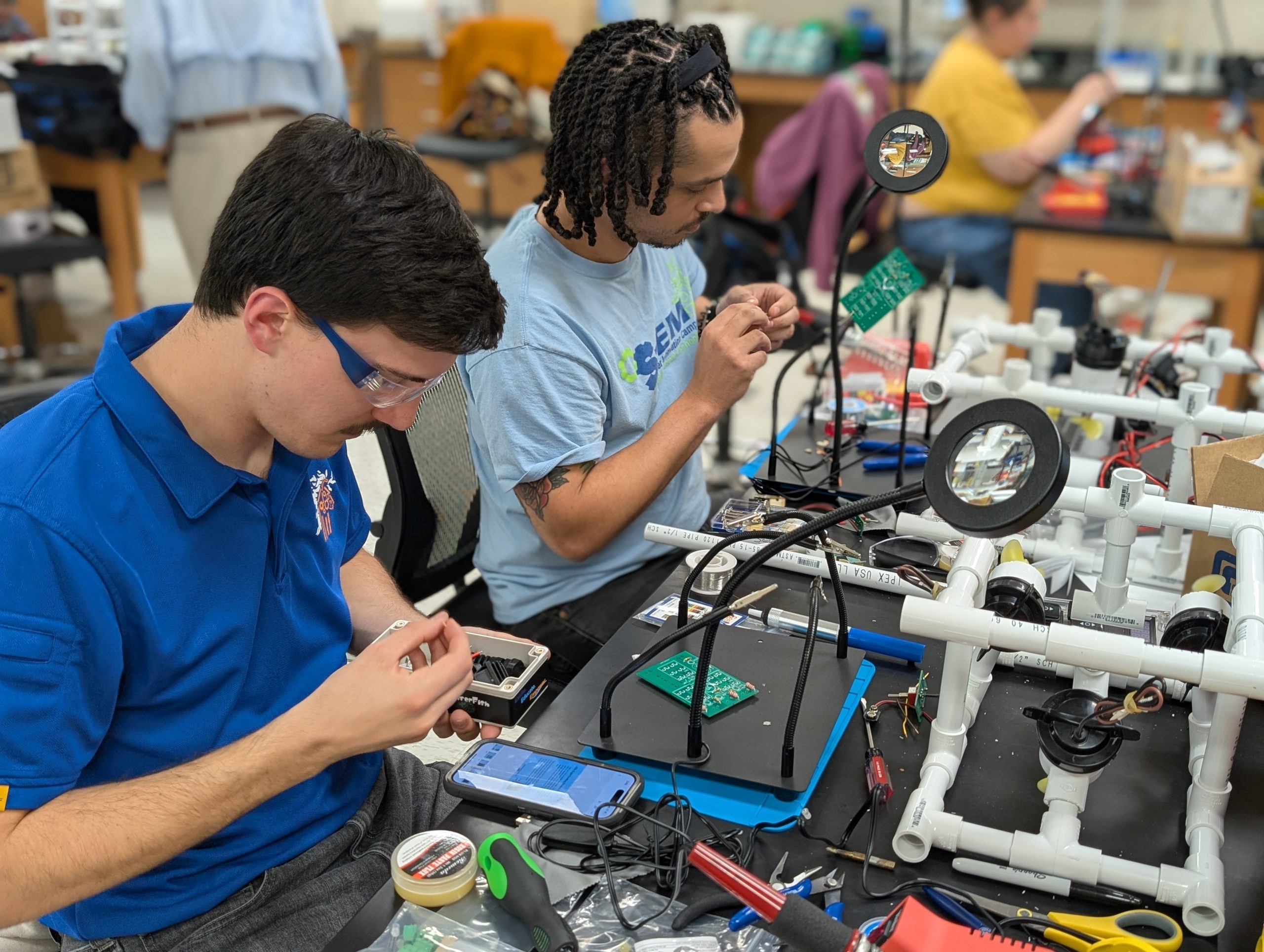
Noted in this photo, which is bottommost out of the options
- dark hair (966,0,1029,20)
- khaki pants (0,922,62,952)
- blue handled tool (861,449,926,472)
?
khaki pants (0,922,62,952)

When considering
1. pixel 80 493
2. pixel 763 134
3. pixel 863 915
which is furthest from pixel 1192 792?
pixel 763 134

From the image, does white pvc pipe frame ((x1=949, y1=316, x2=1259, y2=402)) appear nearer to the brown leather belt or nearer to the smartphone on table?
the smartphone on table

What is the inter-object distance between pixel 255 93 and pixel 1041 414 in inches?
137

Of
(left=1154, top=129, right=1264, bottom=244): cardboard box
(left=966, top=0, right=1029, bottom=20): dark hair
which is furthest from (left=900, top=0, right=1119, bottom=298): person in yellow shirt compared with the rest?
(left=1154, top=129, right=1264, bottom=244): cardboard box

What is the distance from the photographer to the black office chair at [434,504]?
1.65 meters

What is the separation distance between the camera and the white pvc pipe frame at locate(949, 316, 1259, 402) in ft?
5.26

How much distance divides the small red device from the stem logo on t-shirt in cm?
89

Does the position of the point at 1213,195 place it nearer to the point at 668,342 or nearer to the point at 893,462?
the point at 893,462

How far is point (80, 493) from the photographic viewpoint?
2.96 feet

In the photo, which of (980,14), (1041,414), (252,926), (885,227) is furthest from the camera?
(885,227)

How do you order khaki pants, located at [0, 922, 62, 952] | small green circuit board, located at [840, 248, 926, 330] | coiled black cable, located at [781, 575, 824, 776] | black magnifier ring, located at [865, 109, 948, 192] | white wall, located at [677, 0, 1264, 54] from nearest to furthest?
coiled black cable, located at [781, 575, 824, 776] < khaki pants, located at [0, 922, 62, 952] < black magnifier ring, located at [865, 109, 948, 192] < small green circuit board, located at [840, 248, 926, 330] < white wall, located at [677, 0, 1264, 54]

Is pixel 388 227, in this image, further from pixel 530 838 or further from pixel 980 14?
pixel 980 14

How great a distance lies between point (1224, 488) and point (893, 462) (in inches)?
18.5

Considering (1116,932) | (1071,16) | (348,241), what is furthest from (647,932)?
(1071,16)
